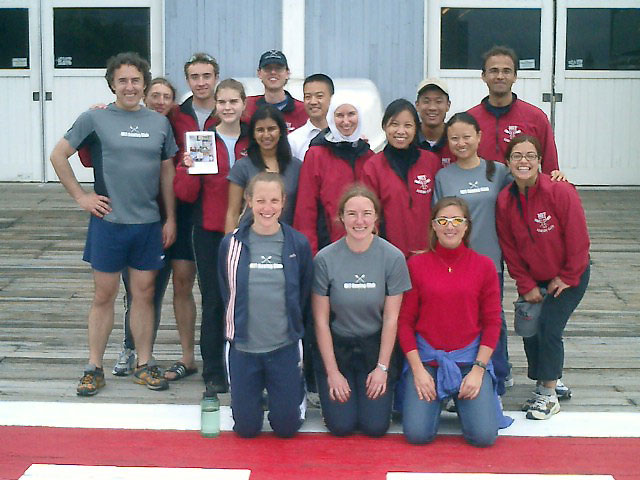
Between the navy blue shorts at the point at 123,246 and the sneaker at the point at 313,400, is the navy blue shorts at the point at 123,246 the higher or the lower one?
the higher one

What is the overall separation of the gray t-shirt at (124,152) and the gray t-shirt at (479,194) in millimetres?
1522

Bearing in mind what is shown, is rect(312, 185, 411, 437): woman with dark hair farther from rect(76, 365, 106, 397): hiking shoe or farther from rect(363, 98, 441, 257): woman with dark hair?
rect(76, 365, 106, 397): hiking shoe

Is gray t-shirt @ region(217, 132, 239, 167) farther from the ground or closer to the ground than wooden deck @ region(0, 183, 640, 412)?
farther from the ground

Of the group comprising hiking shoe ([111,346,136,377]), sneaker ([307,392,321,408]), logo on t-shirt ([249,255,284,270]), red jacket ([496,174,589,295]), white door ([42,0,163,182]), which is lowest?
sneaker ([307,392,321,408])

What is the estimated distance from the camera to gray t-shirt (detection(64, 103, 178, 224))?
5469 millimetres

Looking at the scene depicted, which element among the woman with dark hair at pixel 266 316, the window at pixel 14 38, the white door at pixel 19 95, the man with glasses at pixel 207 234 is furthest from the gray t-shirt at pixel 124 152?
the window at pixel 14 38

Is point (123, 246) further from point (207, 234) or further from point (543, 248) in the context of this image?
point (543, 248)

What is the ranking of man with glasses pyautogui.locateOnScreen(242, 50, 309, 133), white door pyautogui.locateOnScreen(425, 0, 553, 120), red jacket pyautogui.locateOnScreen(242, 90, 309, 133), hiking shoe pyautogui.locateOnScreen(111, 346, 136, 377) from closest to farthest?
hiking shoe pyautogui.locateOnScreen(111, 346, 136, 377) < man with glasses pyautogui.locateOnScreen(242, 50, 309, 133) < red jacket pyautogui.locateOnScreen(242, 90, 309, 133) < white door pyautogui.locateOnScreen(425, 0, 553, 120)

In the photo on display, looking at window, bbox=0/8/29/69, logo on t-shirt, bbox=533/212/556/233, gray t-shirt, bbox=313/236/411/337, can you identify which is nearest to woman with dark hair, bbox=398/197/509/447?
gray t-shirt, bbox=313/236/411/337

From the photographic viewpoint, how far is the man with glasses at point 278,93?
620 cm

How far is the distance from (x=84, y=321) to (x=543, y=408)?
3336 millimetres

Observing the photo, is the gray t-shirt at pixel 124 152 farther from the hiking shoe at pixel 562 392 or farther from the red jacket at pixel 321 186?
the hiking shoe at pixel 562 392

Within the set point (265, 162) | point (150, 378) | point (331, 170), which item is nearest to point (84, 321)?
point (150, 378)

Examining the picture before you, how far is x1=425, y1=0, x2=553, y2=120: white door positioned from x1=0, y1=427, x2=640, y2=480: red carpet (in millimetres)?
7124
